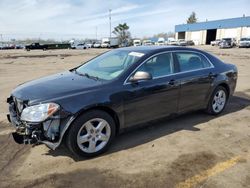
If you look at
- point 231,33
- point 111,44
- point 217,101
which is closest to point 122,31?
point 111,44

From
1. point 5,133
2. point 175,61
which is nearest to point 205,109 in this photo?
point 175,61

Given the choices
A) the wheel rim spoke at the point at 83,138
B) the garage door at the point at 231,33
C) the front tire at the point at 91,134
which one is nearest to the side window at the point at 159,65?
the front tire at the point at 91,134

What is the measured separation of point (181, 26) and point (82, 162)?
8719cm

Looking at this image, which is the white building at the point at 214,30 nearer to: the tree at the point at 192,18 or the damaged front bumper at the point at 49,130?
the tree at the point at 192,18

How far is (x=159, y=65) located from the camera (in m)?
4.76

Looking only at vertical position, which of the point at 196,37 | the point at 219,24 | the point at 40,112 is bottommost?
the point at 40,112

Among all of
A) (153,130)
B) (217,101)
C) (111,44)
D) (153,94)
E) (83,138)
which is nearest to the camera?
(83,138)

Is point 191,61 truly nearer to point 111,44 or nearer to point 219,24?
point 111,44

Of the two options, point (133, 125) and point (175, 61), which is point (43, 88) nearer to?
point (133, 125)

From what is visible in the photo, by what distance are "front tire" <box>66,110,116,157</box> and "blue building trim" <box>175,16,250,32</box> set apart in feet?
218

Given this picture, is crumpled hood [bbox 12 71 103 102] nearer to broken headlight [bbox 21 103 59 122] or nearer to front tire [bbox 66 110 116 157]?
broken headlight [bbox 21 103 59 122]

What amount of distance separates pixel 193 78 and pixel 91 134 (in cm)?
238

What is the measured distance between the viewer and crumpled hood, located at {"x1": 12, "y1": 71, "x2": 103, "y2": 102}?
3.74 m

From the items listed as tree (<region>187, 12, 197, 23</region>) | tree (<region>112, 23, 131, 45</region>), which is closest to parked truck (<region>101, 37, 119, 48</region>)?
tree (<region>112, 23, 131, 45</region>)
